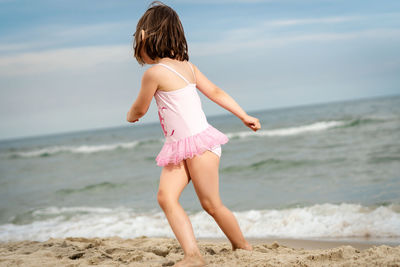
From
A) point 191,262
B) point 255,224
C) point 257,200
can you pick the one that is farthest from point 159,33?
point 257,200

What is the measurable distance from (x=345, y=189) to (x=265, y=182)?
182 cm

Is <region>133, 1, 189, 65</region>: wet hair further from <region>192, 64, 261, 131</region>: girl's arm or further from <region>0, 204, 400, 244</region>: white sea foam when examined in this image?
<region>0, 204, 400, 244</region>: white sea foam

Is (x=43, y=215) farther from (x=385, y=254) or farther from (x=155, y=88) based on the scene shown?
(x=385, y=254)

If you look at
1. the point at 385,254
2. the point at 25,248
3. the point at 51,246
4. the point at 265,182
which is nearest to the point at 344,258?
the point at 385,254

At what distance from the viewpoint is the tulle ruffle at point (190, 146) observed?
2.54 metres

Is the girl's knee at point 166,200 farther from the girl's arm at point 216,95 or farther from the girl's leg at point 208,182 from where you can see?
the girl's arm at point 216,95

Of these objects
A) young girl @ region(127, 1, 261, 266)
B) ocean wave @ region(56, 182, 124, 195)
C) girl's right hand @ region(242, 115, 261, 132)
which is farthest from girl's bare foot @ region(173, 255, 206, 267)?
ocean wave @ region(56, 182, 124, 195)

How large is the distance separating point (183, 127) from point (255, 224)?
109 inches

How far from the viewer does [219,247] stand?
351cm

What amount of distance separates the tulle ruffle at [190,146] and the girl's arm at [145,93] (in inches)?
11.2

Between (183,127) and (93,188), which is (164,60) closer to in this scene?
(183,127)

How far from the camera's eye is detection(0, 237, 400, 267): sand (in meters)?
2.57

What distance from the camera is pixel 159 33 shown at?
98.2 inches

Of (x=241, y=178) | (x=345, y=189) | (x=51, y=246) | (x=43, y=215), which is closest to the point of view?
(x=51, y=246)
